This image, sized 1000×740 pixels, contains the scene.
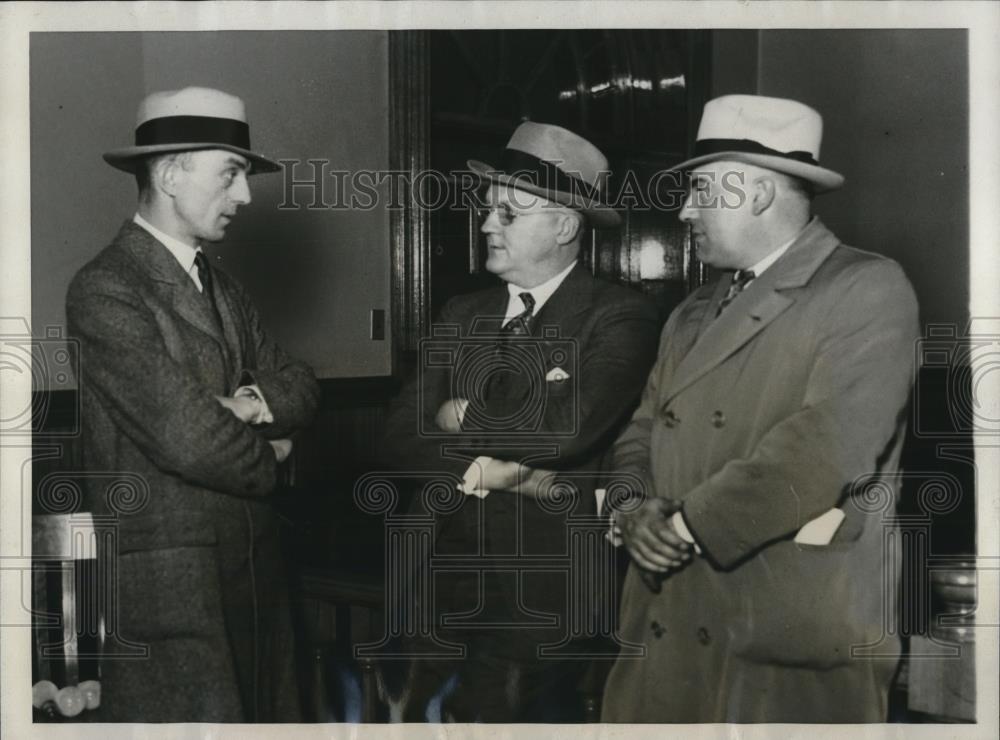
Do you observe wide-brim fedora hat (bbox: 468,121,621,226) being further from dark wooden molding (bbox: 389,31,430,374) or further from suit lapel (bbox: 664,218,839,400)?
suit lapel (bbox: 664,218,839,400)

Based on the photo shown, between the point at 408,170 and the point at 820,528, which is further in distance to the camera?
the point at 408,170

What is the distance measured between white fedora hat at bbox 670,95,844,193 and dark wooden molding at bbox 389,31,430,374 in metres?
0.62

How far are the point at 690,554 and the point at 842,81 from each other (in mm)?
1065

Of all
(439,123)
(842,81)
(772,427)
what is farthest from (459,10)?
(772,427)

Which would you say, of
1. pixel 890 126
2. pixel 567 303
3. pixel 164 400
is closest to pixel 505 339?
pixel 567 303

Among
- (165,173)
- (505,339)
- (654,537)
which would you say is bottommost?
(654,537)

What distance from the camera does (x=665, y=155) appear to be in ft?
7.41

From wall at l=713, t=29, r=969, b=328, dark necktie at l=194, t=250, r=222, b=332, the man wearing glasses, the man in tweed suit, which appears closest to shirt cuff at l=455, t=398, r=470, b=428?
the man wearing glasses

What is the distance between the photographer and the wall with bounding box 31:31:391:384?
228cm

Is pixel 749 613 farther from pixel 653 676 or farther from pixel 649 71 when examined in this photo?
pixel 649 71

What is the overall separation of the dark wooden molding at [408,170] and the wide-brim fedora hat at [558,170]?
0.48 feet

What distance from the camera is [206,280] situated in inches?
89.0

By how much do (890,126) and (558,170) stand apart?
2.38 ft

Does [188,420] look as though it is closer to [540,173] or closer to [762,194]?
[540,173]
